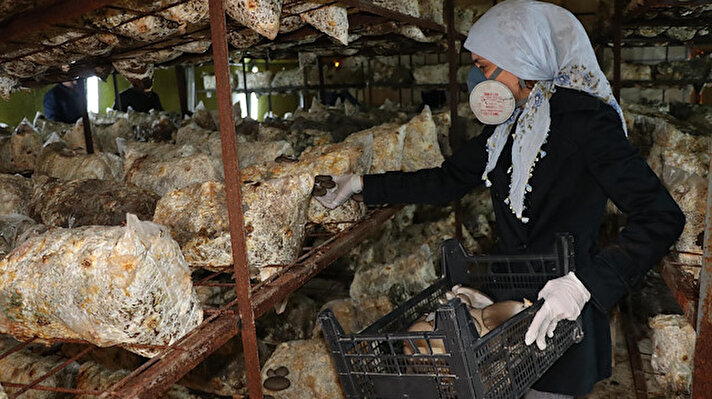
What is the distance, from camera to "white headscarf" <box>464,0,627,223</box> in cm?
189

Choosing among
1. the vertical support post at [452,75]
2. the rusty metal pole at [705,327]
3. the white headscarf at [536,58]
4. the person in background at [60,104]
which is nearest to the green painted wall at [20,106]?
the person in background at [60,104]

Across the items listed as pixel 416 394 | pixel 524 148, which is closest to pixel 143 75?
pixel 524 148

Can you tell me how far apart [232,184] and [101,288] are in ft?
1.35

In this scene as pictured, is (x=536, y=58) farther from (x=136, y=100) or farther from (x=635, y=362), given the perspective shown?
(x=136, y=100)

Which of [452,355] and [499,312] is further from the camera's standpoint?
[499,312]

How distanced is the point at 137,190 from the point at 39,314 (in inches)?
31.6

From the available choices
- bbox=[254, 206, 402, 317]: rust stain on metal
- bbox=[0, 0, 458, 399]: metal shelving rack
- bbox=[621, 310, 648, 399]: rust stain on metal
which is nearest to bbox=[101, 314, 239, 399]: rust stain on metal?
bbox=[0, 0, 458, 399]: metal shelving rack

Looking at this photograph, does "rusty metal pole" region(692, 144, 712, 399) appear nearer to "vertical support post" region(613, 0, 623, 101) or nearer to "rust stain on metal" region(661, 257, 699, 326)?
"rust stain on metal" region(661, 257, 699, 326)

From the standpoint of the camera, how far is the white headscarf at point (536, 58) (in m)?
1.89

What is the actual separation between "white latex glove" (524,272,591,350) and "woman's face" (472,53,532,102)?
0.66 meters

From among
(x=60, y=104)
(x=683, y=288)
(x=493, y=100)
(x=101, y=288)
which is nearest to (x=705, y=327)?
(x=683, y=288)

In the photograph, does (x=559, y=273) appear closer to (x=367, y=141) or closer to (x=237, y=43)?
(x=367, y=141)

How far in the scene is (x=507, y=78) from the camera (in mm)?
1998

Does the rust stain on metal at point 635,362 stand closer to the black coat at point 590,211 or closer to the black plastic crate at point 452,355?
the black coat at point 590,211
